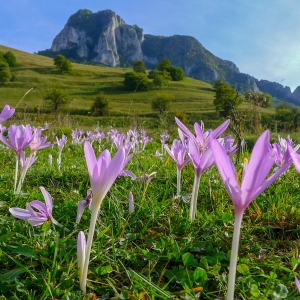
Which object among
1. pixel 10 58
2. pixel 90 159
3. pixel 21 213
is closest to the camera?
pixel 90 159

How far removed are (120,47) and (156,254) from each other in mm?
190382

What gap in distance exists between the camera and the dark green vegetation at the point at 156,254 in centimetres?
106

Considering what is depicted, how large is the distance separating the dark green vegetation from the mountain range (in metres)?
153

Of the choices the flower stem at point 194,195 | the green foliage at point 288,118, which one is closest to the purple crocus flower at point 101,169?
the flower stem at point 194,195

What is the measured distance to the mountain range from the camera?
160500 millimetres

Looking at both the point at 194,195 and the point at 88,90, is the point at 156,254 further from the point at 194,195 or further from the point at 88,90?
the point at 88,90

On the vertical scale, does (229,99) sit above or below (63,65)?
below

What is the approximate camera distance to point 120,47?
181500 millimetres

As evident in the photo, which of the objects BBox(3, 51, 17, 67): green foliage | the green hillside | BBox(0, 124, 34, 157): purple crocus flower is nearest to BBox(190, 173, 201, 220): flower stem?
BBox(0, 124, 34, 157): purple crocus flower

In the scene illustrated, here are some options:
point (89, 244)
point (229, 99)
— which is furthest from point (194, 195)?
point (229, 99)

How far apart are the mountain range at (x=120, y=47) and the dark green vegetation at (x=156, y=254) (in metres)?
153

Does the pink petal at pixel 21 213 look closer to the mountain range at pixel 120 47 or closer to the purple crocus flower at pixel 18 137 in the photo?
the purple crocus flower at pixel 18 137

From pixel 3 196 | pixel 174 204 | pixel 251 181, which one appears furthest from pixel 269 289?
pixel 3 196

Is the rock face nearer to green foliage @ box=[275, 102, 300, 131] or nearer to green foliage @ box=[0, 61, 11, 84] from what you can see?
green foliage @ box=[0, 61, 11, 84]
